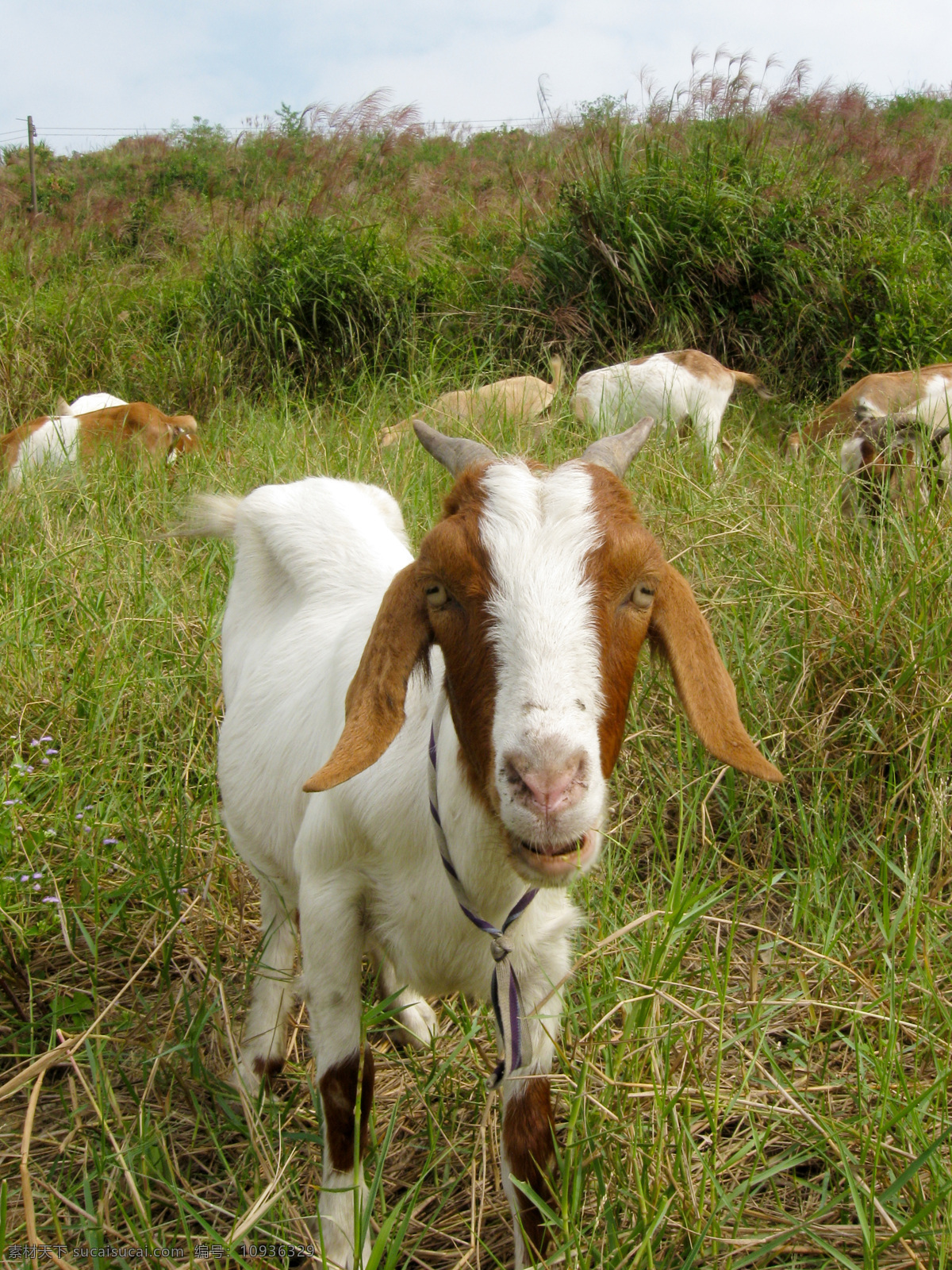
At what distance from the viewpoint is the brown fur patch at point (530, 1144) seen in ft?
6.03

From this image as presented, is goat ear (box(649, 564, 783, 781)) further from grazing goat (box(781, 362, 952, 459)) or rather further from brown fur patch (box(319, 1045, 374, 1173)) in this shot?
grazing goat (box(781, 362, 952, 459))

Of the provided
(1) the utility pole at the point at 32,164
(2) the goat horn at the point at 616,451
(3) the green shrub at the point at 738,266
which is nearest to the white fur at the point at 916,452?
(2) the goat horn at the point at 616,451

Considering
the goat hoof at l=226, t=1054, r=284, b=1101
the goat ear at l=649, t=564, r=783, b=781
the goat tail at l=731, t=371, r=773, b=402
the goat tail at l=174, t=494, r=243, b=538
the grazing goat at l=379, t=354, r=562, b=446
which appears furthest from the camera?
the goat tail at l=731, t=371, r=773, b=402

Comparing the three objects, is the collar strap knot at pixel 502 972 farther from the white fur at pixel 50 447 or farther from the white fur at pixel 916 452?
the white fur at pixel 50 447

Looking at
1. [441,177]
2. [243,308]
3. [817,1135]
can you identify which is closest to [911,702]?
[817,1135]

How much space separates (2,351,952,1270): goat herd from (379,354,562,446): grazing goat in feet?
8.41

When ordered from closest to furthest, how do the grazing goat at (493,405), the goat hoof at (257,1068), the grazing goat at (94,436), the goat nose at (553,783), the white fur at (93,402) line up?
the goat nose at (553,783) < the goat hoof at (257,1068) < the grazing goat at (493,405) < the grazing goat at (94,436) < the white fur at (93,402)

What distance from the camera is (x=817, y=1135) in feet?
6.40

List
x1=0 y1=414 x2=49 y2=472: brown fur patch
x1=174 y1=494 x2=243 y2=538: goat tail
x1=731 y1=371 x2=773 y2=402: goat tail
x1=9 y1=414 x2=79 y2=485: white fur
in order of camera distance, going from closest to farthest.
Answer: x1=174 y1=494 x2=243 y2=538: goat tail, x1=9 y1=414 x2=79 y2=485: white fur, x1=0 y1=414 x2=49 y2=472: brown fur patch, x1=731 y1=371 x2=773 y2=402: goat tail

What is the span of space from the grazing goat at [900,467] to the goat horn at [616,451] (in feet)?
5.19

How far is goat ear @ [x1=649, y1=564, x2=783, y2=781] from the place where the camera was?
173 cm

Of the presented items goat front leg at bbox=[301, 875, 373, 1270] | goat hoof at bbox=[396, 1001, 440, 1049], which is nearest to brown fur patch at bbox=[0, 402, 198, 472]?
goat hoof at bbox=[396, 1001, 440, 1049]

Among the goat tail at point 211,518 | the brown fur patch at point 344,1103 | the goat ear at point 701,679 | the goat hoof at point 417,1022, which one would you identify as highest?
the goat ear at point 701,679

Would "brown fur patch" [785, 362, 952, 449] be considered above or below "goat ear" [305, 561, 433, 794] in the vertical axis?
below
